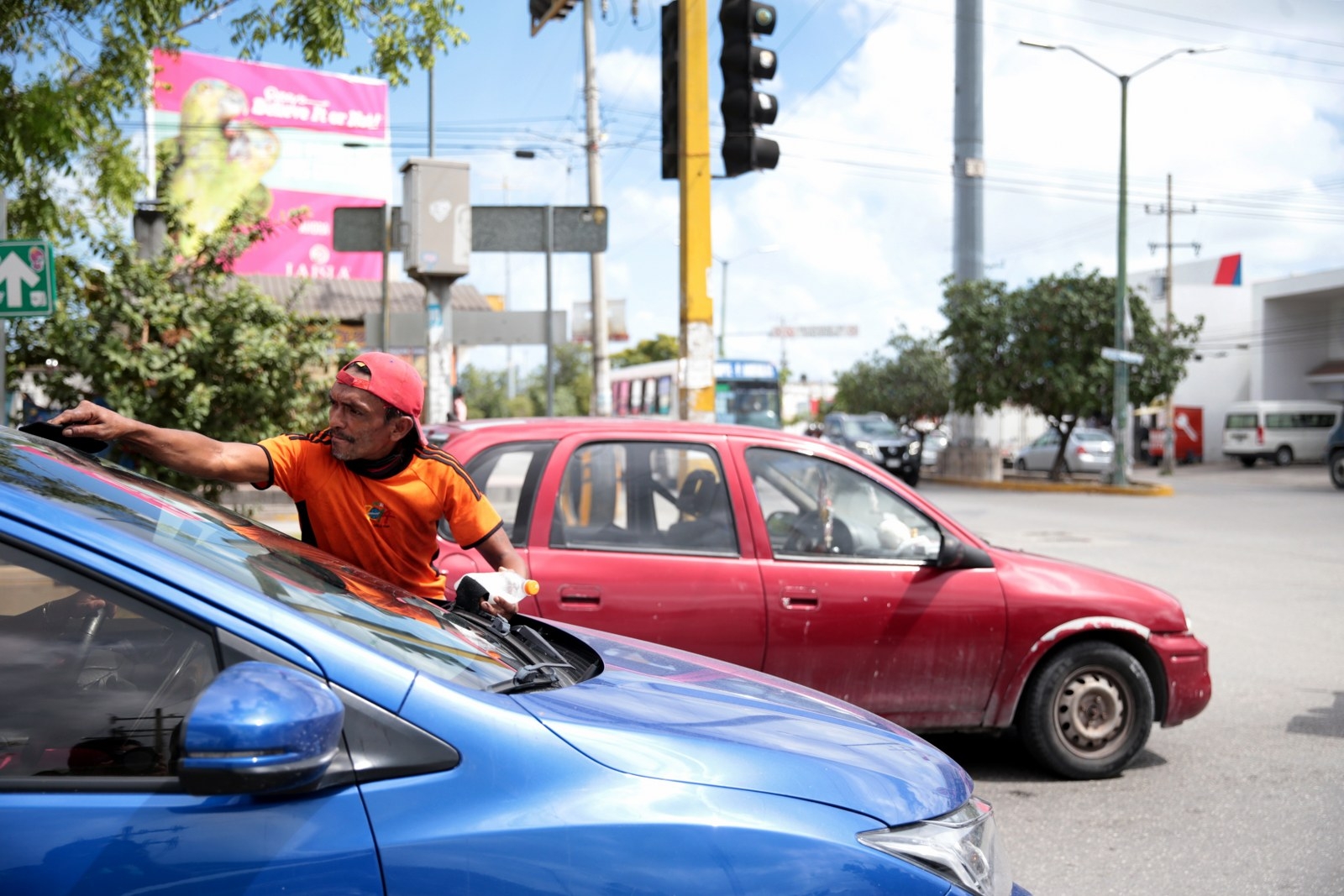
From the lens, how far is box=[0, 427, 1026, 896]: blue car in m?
1.76

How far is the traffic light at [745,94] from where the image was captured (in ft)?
29.7

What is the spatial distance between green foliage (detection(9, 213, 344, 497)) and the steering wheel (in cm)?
697

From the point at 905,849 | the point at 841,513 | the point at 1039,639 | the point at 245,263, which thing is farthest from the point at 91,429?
the point at 245,263

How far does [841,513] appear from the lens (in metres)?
5.32

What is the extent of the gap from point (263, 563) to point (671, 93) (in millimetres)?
7969

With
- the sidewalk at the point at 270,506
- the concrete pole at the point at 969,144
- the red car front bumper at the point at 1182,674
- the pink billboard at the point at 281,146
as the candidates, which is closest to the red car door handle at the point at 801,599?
the red car front bumper at the point at 1182,674

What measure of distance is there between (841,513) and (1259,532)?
1423 cm

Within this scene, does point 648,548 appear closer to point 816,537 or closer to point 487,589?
point 816,537

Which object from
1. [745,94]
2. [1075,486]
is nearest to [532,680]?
[745,94]

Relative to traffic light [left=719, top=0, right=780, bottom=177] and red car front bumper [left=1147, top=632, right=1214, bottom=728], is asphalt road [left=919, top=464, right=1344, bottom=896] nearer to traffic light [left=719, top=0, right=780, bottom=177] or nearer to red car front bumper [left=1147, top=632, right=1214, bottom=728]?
red car front bumper [left=1147, top=632, right=1214, bottom=728]

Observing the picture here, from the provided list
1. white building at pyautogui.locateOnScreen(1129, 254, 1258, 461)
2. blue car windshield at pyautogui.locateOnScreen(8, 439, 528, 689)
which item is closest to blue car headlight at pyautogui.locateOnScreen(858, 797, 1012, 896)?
blue car windshield at pyautogui.locateOnScreen(8, 439, 528, 689)

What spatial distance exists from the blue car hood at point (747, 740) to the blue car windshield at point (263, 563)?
223 millimetres

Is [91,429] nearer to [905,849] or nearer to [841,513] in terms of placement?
[905,849]

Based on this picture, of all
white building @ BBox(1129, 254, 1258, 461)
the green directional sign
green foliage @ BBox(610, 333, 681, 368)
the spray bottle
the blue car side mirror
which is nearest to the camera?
the blue car side mirror
